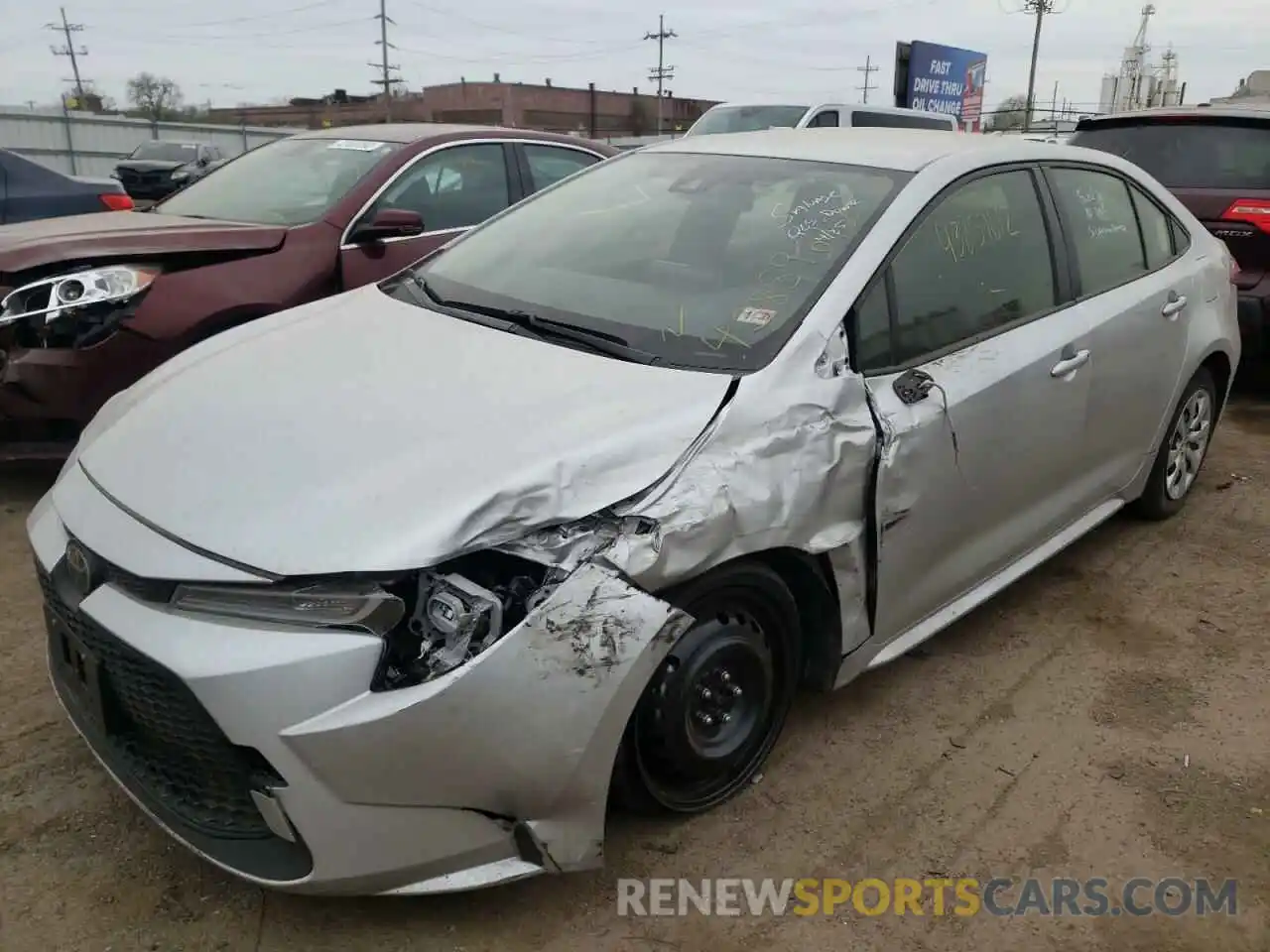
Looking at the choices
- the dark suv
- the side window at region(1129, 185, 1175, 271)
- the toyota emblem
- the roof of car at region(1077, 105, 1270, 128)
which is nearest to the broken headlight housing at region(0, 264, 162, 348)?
the toyota emblem

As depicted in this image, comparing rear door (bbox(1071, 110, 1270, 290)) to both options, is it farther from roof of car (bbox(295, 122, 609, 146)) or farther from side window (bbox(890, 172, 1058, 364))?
roof of car (bbox(295, 122, 609, 146))

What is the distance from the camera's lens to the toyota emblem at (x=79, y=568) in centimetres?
220

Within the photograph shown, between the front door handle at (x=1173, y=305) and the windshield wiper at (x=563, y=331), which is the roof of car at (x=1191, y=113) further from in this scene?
the windshield wiper at (x=563, y=331)

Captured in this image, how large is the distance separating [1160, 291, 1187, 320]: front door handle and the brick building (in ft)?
169

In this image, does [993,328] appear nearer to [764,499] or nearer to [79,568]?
[764,499]

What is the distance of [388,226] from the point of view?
4.63 m

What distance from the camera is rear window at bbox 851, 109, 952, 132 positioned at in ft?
38.5

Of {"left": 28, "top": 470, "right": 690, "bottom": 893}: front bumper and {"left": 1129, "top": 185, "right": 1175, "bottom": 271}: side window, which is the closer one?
{"left": 28, "top": 470, "right": 690, "bottom": 893}: front bumper

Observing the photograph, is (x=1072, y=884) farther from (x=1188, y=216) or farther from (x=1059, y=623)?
(x=1188, y=216)

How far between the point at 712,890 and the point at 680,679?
1.65ft

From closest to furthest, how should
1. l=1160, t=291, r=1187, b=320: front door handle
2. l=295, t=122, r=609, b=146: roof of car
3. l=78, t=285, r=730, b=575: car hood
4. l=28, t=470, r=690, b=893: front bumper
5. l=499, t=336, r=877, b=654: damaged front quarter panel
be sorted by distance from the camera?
l=28, t=470, r=690, b=893: front bumper, l=78, t=285, r=730, b=575: car hood, l=499, t=336, r=877, b=654: damaged front quarter panel, l=1160, t=291, r=1187, b=320: front door handle, l=295, t=122, r=609, b=146: roof of car

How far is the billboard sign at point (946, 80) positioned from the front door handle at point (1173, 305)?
2049 centimetres

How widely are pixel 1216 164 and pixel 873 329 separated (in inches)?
189

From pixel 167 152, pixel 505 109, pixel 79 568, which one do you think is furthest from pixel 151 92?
pixel 79 568
